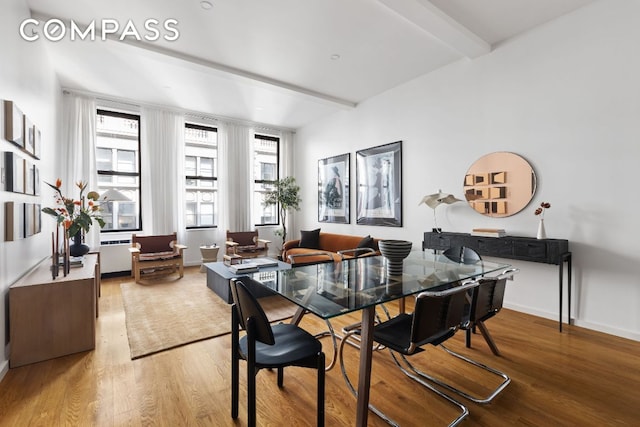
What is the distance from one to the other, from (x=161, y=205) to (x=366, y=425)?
213 inches

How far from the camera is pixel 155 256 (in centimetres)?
488

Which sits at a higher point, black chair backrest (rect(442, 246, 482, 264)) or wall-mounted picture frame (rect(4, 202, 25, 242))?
wall-mounted picture frame (rect(4, 202, 25, 242))

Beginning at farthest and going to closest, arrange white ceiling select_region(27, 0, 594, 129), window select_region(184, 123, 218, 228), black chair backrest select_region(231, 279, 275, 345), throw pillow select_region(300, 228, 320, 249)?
window select_region(184, 123, 218, 228)
throw pillow select_region(300, 228, 320, 249)
white ceiling select_region(27, 0, 594, 129)
black chair backrest select_region(231, 279, 275, 345)

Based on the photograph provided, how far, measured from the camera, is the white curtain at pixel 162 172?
5.57 meters

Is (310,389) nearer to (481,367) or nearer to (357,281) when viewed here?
(357,281)

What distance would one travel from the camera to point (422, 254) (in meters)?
3.10

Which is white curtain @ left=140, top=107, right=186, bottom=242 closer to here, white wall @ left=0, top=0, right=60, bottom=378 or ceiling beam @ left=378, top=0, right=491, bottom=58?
white wall @ left=0, top=0, right=60, bottom=378

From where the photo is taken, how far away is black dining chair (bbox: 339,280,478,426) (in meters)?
1.56

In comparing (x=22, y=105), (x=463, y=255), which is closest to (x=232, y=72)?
(x=22, y=105)

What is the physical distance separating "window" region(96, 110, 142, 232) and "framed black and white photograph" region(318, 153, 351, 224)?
3.64 meters

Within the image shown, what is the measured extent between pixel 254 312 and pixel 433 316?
0.97m

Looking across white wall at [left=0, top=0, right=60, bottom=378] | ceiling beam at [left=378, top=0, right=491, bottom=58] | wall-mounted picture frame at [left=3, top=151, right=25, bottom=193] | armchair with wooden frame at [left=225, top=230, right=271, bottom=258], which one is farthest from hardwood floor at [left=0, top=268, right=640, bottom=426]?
ceiling beam at [left=378, top=0, right=491, bottom=58]

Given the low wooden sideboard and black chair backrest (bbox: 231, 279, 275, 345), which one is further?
the low wooden sideboard

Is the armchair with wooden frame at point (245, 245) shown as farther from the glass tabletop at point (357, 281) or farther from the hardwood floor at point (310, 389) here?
the glass tabletop at point (357, 281)
